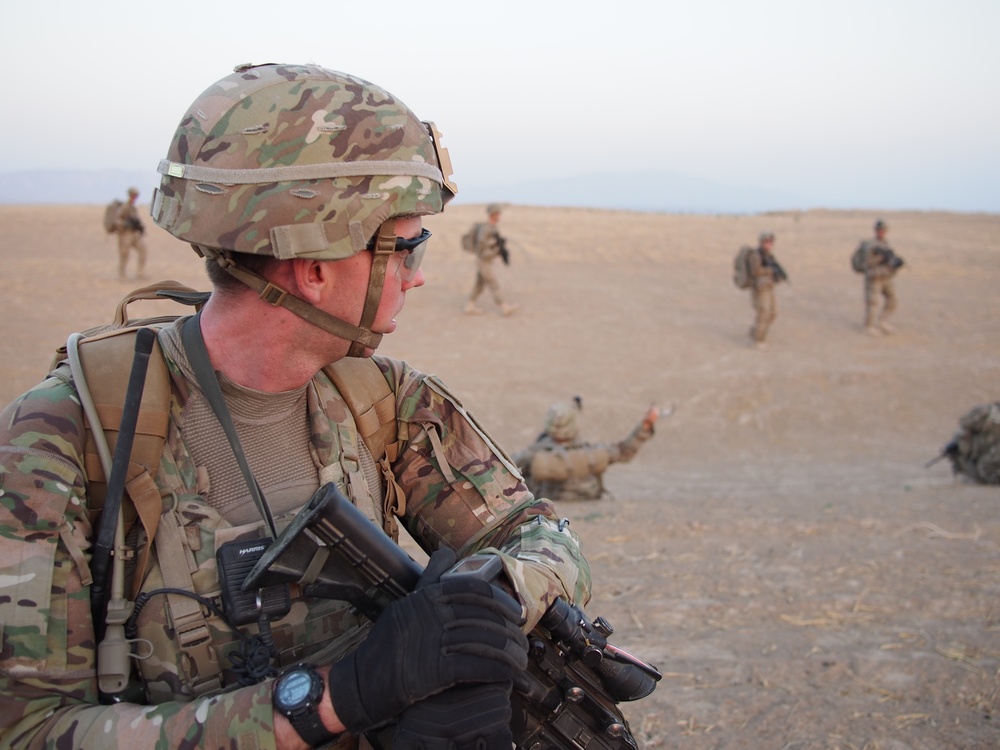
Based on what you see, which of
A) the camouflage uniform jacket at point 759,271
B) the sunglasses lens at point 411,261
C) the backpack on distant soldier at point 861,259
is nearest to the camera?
the sunglasses lens at point 411,261

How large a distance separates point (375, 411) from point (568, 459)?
5.43 meters

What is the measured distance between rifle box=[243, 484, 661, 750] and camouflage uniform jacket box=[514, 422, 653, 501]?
5.42 metres

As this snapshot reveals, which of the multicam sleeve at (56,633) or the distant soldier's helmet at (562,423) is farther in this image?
the distant soldier's helmet at (562,423)

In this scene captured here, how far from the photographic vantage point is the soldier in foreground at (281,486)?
1.44 meters

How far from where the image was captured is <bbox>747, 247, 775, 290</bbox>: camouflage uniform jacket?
12922mm

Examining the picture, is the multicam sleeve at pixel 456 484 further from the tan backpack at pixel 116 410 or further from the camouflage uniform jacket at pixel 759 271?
the camouflage uniform jacket at pixel 759 271

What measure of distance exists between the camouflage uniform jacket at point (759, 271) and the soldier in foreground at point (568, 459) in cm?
618

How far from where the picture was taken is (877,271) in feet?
44.9

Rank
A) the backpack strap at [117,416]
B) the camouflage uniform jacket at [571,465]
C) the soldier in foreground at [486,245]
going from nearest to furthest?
the backpack strap at [117,416] < the camouflage uniform jacket at [571,465] < the soldier in foreground at [486,245]

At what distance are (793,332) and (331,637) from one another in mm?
13586

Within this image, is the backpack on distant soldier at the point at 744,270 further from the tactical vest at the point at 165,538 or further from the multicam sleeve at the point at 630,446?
the tactical vest at the point at 165,538

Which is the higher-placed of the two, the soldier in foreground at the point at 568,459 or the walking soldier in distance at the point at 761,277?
the walking soldier in distance at the point at 761,277

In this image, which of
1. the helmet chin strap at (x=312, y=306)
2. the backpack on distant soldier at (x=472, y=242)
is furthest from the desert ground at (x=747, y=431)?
the helmet chin strap at (x=312, y=306)

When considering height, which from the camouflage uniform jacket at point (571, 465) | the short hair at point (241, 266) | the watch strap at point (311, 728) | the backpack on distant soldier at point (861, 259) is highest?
the short hair at point (241, 266)
